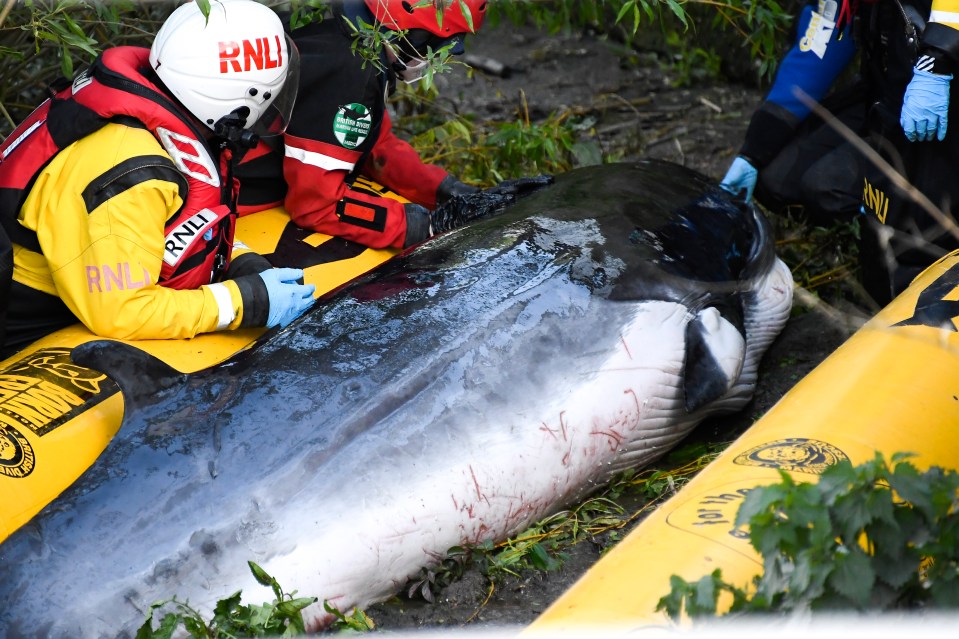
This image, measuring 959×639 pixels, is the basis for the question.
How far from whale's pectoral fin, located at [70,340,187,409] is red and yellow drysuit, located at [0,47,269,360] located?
0.43 ft

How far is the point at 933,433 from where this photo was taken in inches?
104

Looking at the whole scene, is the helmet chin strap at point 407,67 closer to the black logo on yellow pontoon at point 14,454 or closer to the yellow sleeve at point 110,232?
the yellow sleeve at point 110,232

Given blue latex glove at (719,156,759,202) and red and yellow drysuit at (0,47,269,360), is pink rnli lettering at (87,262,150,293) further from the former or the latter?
blue latex glove at (719,156,759,202)

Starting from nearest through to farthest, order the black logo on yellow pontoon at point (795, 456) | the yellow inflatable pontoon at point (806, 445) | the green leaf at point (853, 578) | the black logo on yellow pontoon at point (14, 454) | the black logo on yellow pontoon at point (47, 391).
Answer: the green leaf at point (853, 578) < the yellow inflatable pontoon at point (806, 445) < the black logo on yellow pontoon at point (795, 456) < the black logo on yellow pontoon at point (14, 454) < the black logo on yellow pontoon at point (47, 391)

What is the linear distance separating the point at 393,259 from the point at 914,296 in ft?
5.33

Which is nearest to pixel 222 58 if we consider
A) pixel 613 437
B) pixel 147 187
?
pixel 147 187

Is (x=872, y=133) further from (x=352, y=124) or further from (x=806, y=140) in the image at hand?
(x=352, y=124)

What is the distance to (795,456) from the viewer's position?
2555 mm

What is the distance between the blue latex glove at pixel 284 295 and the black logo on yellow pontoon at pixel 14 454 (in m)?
0.81

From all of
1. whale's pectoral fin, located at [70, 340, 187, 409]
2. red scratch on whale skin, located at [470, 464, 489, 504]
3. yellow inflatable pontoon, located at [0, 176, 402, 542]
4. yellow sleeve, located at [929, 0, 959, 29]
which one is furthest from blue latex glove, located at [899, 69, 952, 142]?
whale's pectoral fin, located at [70, 340, 187, 409]

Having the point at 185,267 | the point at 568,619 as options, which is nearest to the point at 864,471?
the point at 568,619

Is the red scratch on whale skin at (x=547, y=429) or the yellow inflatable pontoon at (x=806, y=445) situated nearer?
the yellow inflatable pontoon at (x=806, y=445)

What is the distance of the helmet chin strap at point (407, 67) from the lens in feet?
12.8

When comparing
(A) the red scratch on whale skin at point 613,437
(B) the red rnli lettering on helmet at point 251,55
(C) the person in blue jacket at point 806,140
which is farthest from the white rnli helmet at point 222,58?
(C) the person in blue jacket at point 806,140
